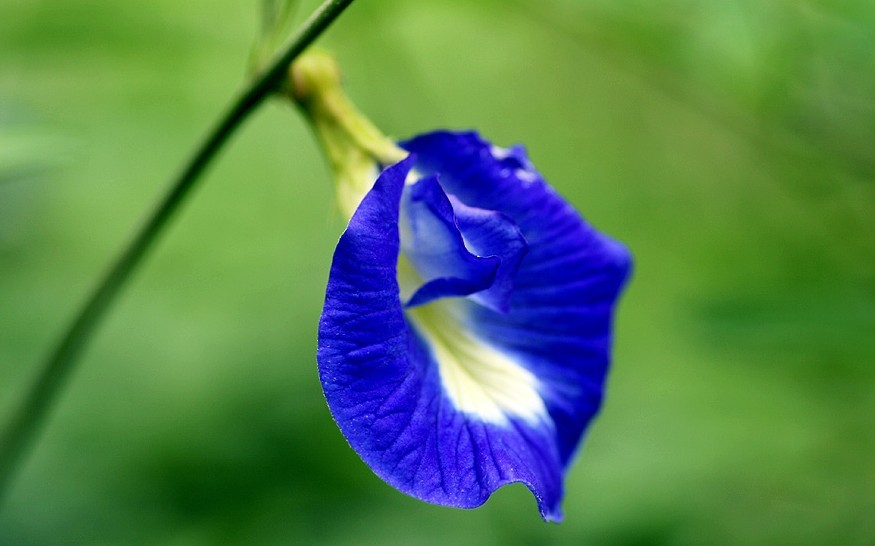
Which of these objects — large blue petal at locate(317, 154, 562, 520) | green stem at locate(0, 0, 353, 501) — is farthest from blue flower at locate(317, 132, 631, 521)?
green stem at locate(0, 0, 353, 501)

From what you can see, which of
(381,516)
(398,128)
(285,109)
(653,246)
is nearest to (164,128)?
(285,109)

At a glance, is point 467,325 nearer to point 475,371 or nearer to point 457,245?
point 475,371

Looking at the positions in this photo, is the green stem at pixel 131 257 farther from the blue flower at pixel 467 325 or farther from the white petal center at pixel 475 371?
the white petal center at pixel 475 371

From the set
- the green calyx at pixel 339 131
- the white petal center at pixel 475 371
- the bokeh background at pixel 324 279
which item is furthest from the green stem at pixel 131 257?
the white petal center at pixel 475 371

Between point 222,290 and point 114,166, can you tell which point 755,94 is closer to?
point 222,290

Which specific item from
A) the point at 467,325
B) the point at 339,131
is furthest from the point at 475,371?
the point at 339,131

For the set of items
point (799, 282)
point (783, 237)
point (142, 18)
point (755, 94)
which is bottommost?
point (799, 282)
